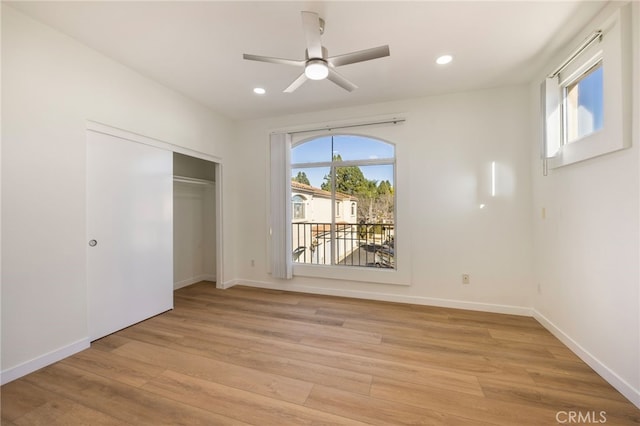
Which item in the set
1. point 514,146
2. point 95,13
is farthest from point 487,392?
point 95,13

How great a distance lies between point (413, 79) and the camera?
288cm

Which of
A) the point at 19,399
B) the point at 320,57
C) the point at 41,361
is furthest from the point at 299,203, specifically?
the point at 19,399

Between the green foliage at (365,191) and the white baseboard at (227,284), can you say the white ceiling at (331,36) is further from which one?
the white baseboard at (227,284)

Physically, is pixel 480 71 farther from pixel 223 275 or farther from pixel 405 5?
pixel 223 275

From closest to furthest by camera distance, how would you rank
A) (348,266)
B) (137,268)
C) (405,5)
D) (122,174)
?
(405,5) → (122,174) → (137,268) → (348,266)

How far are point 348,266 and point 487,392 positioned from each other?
2215 mm

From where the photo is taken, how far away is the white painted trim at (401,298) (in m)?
3.04

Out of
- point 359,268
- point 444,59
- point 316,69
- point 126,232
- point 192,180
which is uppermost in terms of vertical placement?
point 444,59

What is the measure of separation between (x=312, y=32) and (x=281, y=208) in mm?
2578

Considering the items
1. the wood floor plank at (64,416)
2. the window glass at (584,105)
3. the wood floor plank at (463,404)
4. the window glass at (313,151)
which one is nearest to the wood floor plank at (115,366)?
the wood floor plank at (64,416)

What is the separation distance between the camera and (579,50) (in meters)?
2.04

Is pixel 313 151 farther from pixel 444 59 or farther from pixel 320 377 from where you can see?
pixel 320 377

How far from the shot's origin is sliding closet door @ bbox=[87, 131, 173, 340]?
239cm

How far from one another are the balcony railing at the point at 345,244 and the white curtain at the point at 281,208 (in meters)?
0.27
